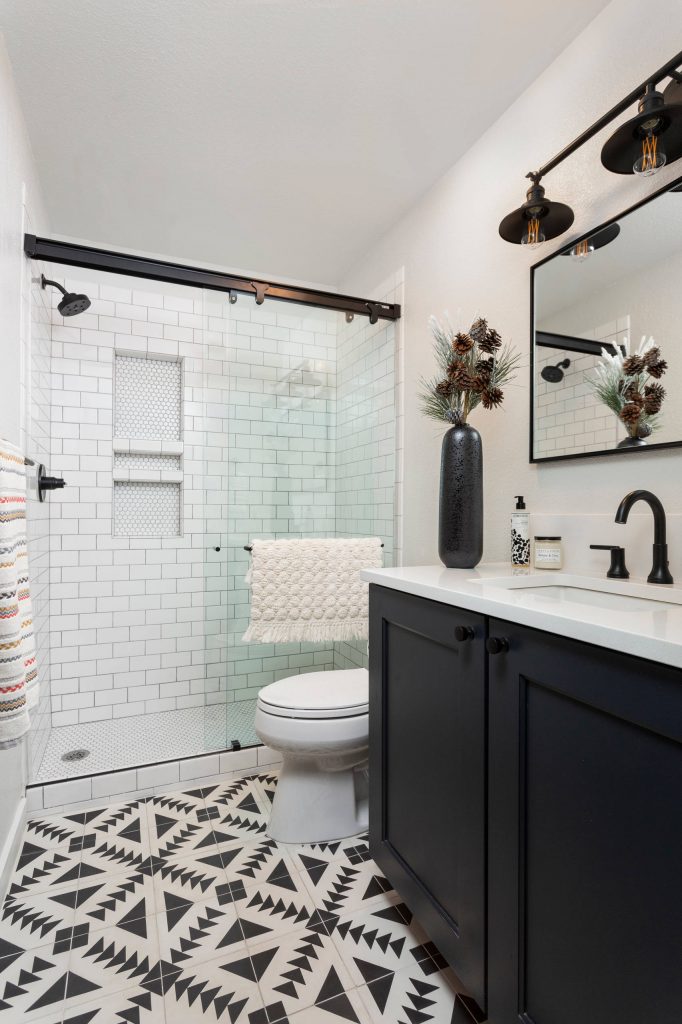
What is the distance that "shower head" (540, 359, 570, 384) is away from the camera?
5.19ft

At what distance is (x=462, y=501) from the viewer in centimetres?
167

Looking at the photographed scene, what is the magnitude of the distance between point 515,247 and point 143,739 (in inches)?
102

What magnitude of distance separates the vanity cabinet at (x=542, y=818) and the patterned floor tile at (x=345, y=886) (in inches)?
10.5

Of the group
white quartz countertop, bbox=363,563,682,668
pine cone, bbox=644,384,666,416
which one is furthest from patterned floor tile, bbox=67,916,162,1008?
pine cone, bbox=644,384,666,416

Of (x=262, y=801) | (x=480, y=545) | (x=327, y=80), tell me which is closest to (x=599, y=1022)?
(x=480, y=545)

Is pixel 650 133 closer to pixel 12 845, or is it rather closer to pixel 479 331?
pixel 479 331

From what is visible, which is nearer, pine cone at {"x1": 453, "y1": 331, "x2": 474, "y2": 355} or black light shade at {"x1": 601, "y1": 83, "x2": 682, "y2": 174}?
black light shade at {"x1": 601, "y1": 83, "x2": 682, "y2": 174}

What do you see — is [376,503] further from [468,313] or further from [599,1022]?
[599,1022]

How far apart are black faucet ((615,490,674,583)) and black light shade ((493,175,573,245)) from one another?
0.82m

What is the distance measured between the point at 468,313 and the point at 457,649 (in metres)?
1.39

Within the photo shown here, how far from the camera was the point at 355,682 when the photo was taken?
6.66 ft

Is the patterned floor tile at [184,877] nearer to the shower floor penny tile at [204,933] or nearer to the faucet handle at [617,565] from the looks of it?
the shower floor penny tile at [204,933]

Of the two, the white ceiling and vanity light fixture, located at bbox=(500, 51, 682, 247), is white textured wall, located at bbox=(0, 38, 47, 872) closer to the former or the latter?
the white ceiling

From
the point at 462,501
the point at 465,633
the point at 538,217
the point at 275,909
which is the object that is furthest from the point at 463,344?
the point at 275,909
